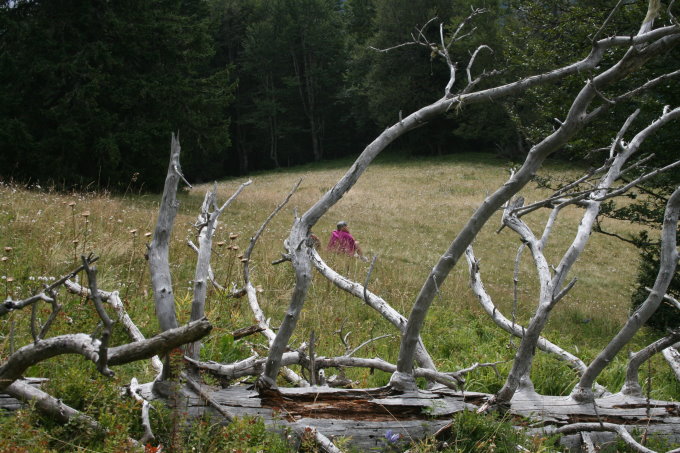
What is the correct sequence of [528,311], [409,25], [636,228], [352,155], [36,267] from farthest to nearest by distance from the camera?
1. [352,155]
2. [409,25]
3. [636,228]
4. [528,311]
5. [36,267]

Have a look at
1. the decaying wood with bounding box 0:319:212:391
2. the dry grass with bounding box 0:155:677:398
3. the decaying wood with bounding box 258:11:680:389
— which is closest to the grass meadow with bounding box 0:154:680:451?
the dry grass with bounding box 0:155:677:398

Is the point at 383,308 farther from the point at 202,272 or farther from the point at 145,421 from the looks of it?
the point at 145,421

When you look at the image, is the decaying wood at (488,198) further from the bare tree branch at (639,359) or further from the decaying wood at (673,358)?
the decaying wood at (673,358)

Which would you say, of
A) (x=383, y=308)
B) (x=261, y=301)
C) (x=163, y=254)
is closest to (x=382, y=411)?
(x=383, y=308)

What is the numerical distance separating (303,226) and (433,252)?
12.7 metres

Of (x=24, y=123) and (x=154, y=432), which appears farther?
(x=24, y=123)

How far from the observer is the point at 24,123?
16297 mm

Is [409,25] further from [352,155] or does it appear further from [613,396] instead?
[613,396]

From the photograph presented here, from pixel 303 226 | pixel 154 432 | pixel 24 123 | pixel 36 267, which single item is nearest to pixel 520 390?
pixel 303 226

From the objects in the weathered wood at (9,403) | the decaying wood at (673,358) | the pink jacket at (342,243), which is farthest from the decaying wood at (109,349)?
the pink jacket at (342,243)

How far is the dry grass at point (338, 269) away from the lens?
5633 millimetres

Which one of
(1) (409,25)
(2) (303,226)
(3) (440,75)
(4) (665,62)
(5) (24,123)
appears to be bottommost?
(2) (303,226)

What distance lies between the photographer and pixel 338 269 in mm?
8898

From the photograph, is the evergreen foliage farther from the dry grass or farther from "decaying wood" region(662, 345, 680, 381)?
"decaying wood" region(662, 345, 680, 381)
